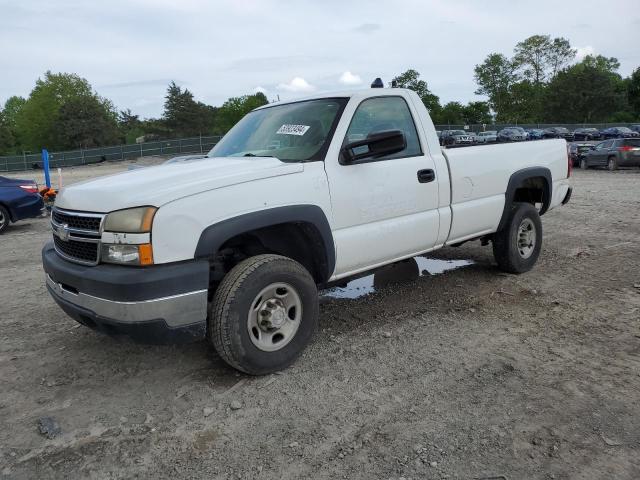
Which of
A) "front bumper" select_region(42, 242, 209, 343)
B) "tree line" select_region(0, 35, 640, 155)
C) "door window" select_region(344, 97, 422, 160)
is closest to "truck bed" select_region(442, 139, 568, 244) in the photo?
"door window" select_region(344, 97, 422, 160)

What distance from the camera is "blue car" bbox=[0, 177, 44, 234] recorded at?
10883mm

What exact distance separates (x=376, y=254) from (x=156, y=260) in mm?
1771

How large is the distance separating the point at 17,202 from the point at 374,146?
32.3 feet

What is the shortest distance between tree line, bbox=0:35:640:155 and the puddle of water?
62895mm

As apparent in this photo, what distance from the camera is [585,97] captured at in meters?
79.8

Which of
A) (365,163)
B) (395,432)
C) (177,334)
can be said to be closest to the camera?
(395,432)

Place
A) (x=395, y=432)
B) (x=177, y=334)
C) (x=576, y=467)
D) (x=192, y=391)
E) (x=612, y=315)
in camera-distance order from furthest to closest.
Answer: (x=612, y=315) → (x=192, y=391) → (x=177, y=334) → (x=395, y=432) → (x=576, y=467)

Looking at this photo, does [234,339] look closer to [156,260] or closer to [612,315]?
[156,260]

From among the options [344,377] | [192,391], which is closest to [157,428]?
[192,391]

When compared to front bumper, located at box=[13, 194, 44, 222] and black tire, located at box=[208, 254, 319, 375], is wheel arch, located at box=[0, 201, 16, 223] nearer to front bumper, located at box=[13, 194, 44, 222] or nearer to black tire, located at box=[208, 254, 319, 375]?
front bumper, located at box=[13, 194, 44, 222]

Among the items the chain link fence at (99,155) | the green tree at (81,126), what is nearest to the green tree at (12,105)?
the green tree at (81,126)

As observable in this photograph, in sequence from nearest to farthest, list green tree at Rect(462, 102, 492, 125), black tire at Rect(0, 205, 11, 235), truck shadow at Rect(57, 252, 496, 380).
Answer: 1. truck shadow at Rect(57, 252, 496, 380)
2. black tire at Rect(0, 205, 11, 235)
3. green tree at Rect(462, 102, 492, 125)

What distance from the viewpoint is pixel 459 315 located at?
4.71 metres

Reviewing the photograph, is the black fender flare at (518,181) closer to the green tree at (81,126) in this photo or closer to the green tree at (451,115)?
the green tree at (451,115)
